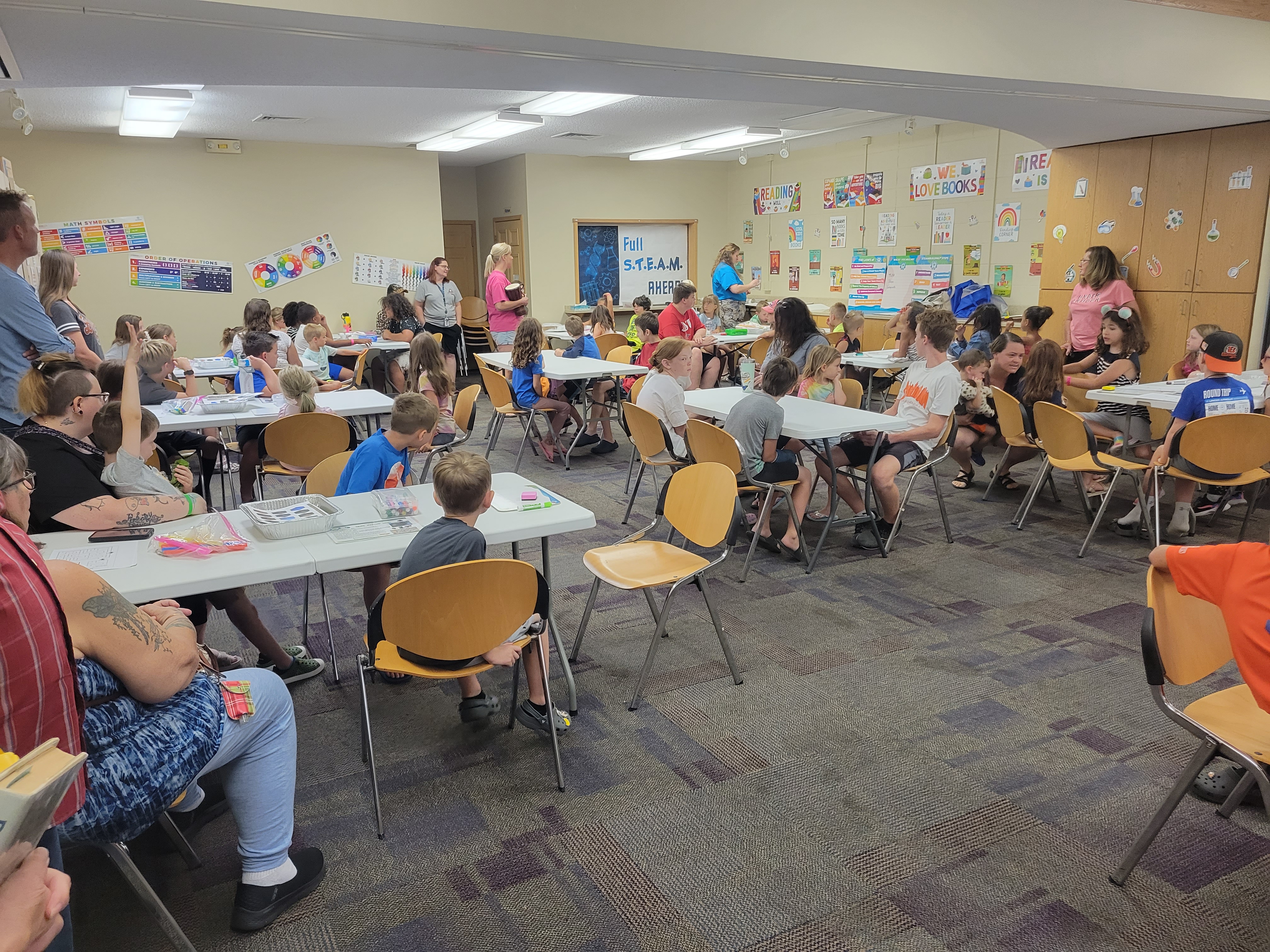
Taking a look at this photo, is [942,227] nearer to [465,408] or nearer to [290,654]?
[465,408]

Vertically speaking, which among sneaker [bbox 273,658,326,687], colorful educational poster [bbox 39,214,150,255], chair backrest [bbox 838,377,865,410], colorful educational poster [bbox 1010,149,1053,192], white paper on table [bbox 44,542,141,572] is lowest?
sneaker [bbox 273,658,326,687]

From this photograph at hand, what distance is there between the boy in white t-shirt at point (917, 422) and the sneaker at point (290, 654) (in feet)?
8.70

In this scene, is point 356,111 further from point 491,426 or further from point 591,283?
point 591,283

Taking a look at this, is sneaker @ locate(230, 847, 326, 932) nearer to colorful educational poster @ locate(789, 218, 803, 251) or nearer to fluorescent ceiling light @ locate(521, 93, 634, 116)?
fluorescent ceiling light @ locate(521, 93, 634, 116)

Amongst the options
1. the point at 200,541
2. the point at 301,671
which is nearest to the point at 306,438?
the point at 301,671

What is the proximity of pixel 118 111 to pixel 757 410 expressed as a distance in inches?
261

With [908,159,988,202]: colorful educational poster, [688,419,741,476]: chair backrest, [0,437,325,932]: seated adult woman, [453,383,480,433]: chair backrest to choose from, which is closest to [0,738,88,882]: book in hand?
[0,437,325,932]: seated adult woman

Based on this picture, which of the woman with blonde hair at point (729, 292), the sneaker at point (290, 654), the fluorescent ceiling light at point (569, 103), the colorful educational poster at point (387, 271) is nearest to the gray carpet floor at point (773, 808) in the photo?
the sneaker at point (290, 654)

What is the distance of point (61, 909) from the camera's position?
1049 mm

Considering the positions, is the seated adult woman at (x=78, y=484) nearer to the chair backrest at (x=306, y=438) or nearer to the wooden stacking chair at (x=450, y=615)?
the wooden stacking chair at (x=450, y=615)

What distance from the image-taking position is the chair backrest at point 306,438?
4.32 m

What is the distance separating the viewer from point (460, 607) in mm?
2156

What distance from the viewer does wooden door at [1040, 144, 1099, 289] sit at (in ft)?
22.9

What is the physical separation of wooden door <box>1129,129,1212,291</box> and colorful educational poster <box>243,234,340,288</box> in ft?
27.0
